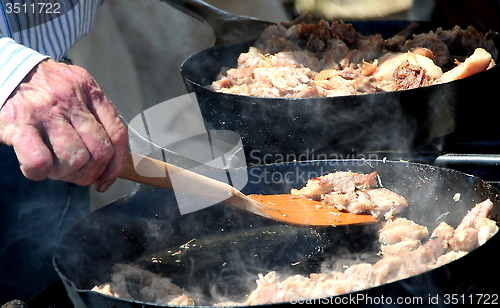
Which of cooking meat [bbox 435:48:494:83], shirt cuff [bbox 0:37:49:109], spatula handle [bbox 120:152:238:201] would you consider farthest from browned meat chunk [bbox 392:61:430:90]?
shirt cuff [bbox 0:37:49:109]

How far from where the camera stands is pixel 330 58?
288cm

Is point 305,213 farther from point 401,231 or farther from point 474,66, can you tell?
point 474,66

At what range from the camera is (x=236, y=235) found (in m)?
2.16

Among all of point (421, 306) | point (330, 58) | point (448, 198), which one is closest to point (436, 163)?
point (448, 198)

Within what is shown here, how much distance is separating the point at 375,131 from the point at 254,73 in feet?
2.76

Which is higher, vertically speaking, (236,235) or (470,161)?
(470,161)

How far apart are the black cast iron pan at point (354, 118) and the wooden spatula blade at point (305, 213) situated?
1.00 feet

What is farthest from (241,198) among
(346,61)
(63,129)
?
(346,61)

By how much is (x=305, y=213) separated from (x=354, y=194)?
0.75ft

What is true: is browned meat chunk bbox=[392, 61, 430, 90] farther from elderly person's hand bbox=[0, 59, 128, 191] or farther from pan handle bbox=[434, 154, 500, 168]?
elderly person's hand bbox=[0, 59, 128, 191]

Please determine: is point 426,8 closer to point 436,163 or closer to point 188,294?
point 436,163

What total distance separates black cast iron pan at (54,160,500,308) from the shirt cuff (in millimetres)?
607

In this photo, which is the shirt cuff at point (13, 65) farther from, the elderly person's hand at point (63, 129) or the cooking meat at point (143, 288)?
the cooking meat at point (143, 288)

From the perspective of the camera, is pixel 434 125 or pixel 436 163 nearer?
pixel 436 163
